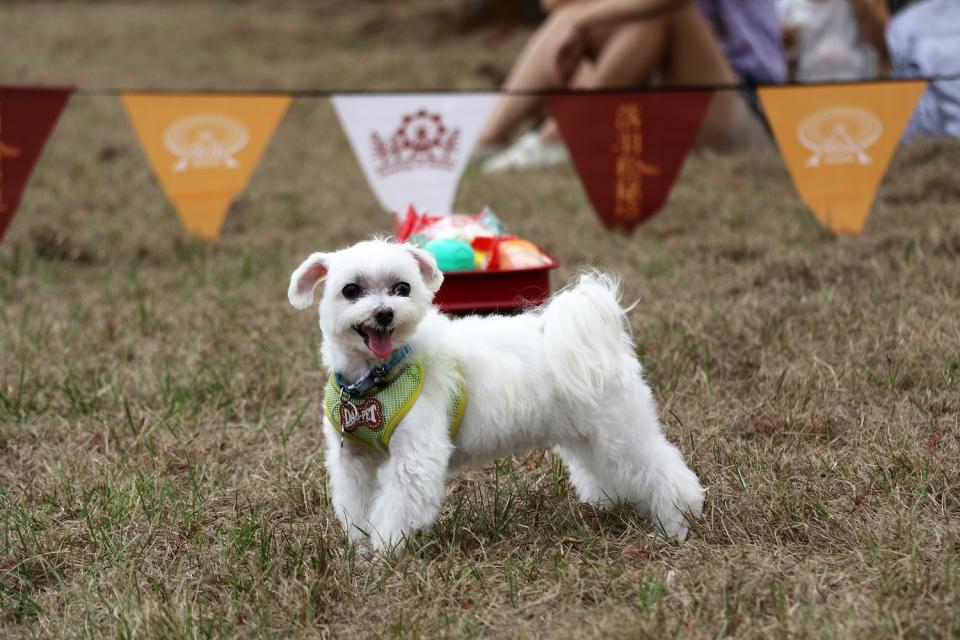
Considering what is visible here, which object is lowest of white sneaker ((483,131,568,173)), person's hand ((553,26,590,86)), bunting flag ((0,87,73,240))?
white sneaker ((483,131,568,173))

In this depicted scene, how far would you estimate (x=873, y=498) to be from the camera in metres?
2.89

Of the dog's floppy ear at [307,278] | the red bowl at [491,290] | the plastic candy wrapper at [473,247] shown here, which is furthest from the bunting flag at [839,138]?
the dog's floppy ear at [307,278]

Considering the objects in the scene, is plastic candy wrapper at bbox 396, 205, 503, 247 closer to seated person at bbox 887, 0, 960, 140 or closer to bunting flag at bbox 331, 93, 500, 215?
bunting flag at bbox 331, 93, 500, 215

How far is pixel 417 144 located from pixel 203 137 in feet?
4.15

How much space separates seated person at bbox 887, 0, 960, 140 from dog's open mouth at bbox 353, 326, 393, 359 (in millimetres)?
5933

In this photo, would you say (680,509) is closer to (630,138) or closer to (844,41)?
(630,138)

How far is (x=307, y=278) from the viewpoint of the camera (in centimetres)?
288

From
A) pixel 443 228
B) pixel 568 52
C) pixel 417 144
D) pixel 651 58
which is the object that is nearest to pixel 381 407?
pixel 443 228

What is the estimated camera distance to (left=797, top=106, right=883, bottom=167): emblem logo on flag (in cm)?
579

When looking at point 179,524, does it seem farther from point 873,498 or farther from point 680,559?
point 873,498

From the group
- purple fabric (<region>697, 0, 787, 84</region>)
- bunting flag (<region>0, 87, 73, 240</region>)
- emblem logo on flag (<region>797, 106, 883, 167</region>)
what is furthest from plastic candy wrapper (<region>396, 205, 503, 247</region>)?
purple fabric (<region>697, 0, 787, 84</region>)

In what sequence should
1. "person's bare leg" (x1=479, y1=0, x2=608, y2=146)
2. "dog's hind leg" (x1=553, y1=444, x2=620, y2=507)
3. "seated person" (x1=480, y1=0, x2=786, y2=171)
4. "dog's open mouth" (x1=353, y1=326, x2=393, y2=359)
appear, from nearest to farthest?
"dog's open mouth" (x1=353, y1=326, x2=393, y2=359) < "dog's hind leg" (x1=553, y1=444, x2=620, y2=507) < "seated person" (x1=480, y1=0, x2=786, y2=171) < "person's bare leg" (x1=479, y1=0, x2=608, y2=146)

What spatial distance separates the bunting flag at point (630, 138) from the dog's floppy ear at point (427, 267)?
344 centimetres

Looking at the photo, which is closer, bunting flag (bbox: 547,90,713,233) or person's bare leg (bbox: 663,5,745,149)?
bunting flag (bbox: 547,90,713,233)
